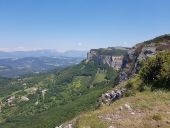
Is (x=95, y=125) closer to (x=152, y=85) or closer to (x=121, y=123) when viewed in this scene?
(x=121, y=123)

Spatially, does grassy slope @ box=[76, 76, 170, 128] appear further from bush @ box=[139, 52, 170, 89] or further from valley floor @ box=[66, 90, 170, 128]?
bush @ box=[139, 52, 170, 89]

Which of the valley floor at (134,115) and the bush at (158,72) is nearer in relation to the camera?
the valley floor at (134,115)

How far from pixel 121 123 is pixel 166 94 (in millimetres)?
10438

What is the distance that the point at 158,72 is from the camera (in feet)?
142

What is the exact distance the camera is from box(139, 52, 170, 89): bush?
41097 millimetres

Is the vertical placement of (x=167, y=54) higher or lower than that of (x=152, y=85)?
higher

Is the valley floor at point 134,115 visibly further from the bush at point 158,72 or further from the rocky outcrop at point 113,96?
the rocky outcrop at point 113,96

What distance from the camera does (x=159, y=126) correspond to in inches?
1041

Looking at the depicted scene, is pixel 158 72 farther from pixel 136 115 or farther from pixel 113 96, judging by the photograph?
pixel 136 115

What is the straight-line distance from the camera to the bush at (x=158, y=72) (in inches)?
1618

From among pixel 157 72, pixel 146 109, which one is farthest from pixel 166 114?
pixel 157 72

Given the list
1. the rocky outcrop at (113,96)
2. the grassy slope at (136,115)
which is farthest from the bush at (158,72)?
the grassy slope at (136,115)

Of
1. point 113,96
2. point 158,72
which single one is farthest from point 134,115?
point 113,96

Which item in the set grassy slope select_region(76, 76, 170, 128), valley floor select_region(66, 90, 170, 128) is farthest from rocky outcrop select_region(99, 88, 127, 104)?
valley floor select_region(66, 90, 170, 128)
